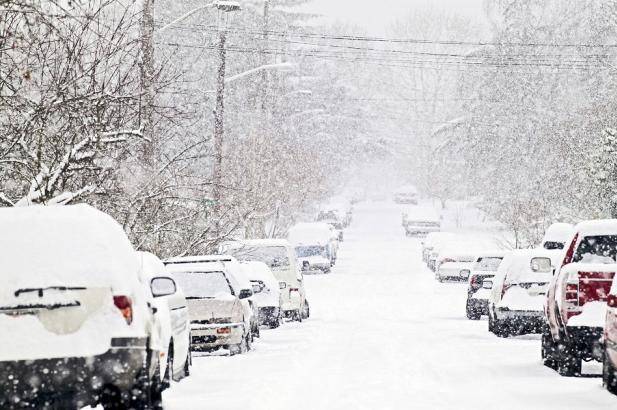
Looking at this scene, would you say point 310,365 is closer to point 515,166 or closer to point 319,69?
point 515,166

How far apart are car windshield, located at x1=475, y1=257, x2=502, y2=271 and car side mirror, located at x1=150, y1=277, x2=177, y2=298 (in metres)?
21.3

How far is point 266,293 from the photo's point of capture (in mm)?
27109

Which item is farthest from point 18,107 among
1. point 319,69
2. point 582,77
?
point 319,69

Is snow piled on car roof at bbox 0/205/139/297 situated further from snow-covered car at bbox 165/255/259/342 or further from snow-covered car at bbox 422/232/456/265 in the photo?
snow-covered car at bbox 422/232/456/265

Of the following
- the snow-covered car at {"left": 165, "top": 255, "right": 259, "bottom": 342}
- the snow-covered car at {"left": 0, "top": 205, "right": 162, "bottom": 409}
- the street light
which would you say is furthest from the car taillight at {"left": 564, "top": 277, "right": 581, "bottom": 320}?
the street light

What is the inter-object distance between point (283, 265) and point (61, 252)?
19815 mm

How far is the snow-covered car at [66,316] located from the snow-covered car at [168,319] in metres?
0.88

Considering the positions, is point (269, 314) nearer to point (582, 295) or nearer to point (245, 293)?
point (245, 293)

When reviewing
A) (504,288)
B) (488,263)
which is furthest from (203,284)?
(488,263)

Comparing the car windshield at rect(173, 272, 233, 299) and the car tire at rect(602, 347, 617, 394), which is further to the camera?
the car windshield at rect(173, 272, 233, 299)

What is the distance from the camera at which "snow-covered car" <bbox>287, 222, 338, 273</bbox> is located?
2202 inches

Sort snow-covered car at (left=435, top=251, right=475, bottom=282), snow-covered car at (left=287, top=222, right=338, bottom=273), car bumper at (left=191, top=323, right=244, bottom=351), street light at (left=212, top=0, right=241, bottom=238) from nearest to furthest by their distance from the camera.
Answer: car bumper at (left=191, top=323, right=244, bottom=351) < street light at (left=212, top=0, right=241, bottom=238) < snow-covered car at (left=435, top=251, right=475, bottom=282) < snow-covered car at (left=287, top=222, right=338, bottom=273)

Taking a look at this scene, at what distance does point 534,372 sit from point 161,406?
6.67 m

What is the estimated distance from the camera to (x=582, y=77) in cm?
7431
